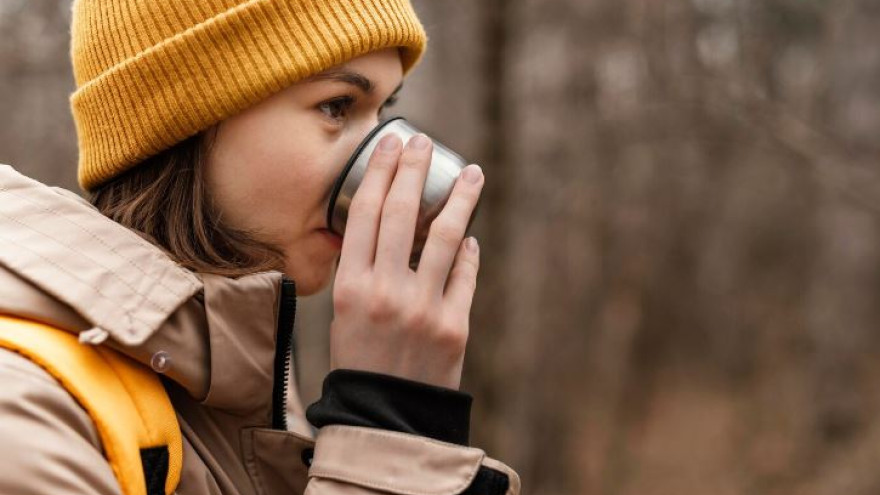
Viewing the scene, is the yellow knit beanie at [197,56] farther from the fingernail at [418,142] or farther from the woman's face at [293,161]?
the fingernail at [418,142]

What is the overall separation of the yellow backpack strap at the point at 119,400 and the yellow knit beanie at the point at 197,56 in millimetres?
542

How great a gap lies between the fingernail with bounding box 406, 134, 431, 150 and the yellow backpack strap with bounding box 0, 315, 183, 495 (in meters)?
0.62

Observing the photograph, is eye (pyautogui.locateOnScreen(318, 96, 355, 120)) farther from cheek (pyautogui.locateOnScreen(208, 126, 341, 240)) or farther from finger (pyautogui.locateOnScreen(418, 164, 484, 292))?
finger (pyautogui.locateOnScreen(418, 164, 484, 292))

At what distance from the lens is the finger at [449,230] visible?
167 cm

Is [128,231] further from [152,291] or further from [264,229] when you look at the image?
[264,229]

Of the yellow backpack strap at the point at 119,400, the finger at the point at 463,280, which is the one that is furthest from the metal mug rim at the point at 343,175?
the yellow backpack strap at the point at 119,400

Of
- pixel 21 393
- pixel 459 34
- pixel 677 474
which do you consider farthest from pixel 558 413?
pixel 21 393

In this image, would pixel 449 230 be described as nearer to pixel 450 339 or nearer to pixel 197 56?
pixel 450 339

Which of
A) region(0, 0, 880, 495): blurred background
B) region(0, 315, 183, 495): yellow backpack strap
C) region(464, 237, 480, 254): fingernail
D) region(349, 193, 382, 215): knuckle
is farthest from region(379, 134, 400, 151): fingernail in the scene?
region(0, 0, 880, 495): blurred background

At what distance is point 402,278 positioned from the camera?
164 centimetres

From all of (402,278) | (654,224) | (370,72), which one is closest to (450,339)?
(402,278)

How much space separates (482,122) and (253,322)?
8.16 ft

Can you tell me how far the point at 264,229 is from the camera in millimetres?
1764

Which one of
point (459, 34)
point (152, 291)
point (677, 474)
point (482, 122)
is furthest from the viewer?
point (677, 474)
